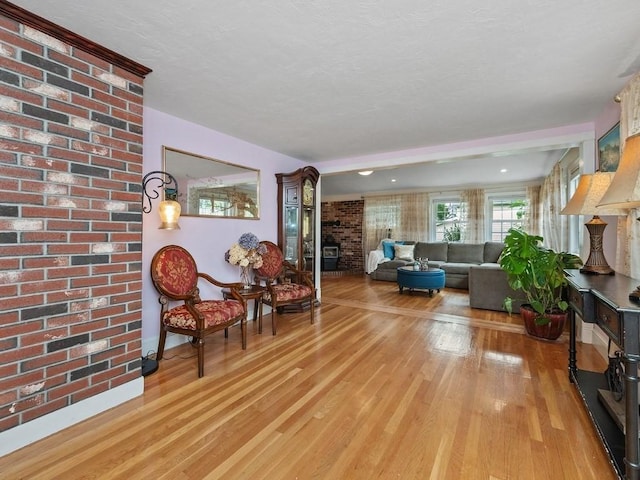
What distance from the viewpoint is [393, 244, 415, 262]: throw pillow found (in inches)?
268

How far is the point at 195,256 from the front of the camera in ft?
9.91

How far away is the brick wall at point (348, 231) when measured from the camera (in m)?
8.34

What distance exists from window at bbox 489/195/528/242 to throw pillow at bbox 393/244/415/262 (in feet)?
6.28

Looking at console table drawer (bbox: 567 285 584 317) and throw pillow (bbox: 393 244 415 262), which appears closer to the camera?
console table drawer (bbox: 567 285 584 317)

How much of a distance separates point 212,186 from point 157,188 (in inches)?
24.1

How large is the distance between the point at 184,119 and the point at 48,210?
1674 millimetres

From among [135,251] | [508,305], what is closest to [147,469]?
[135,251]

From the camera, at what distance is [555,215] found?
4.72 meters

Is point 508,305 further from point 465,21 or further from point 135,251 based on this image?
point 135,251

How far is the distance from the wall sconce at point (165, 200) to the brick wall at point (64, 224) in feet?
1.44

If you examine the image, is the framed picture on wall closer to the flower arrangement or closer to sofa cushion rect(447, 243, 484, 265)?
→ the flower arrangement

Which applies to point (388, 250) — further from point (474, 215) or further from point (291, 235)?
point (291, 235)

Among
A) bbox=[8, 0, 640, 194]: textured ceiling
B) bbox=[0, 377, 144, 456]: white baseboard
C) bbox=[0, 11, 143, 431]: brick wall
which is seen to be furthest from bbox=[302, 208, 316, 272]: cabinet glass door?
bbox=[0, 377, 144, 456]: white baseboard

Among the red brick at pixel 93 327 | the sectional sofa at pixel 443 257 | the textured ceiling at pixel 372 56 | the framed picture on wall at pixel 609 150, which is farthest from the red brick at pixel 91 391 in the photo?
the sectional sofa at pixel 443 257
